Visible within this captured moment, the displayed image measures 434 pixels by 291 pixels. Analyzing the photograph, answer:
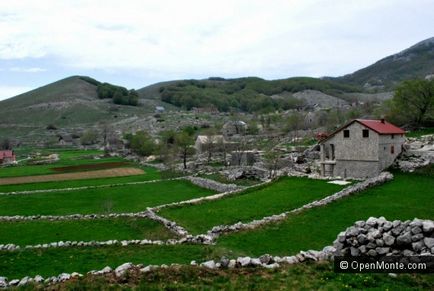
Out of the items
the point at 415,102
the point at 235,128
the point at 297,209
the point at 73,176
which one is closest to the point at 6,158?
the point at 73,176

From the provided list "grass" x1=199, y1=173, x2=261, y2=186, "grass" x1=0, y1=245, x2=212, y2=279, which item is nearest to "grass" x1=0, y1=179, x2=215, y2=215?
"grass" x1=199, y1=173, x2=261, y2=186

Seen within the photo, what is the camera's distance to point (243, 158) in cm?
7825

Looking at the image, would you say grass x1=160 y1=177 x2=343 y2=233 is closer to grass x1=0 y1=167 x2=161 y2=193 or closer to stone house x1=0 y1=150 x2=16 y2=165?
grass x1=0 y1=167 x2=161 y2=193

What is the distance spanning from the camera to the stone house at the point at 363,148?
136ft

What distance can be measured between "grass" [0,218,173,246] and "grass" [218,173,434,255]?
759cm

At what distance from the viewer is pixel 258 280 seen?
15.2m

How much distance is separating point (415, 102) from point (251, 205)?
4584 cm

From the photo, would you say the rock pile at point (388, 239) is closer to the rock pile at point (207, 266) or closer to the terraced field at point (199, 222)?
the rock pile at point (207, 266)

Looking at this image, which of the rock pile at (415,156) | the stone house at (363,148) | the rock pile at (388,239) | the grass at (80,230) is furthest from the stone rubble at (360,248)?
the rock pile at (415,156)

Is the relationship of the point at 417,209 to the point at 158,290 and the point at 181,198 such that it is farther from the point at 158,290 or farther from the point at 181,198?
the point at 181,198

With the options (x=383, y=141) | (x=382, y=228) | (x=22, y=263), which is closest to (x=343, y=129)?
(x=383, y=141)

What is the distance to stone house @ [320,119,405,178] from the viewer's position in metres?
41.4

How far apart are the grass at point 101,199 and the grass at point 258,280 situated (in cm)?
2740

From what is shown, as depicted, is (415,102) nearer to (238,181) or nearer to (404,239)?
(238,181)
